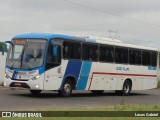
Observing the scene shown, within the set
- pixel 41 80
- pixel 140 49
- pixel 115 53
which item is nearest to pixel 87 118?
pixel 41 80

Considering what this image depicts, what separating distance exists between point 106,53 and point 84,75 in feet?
8.41

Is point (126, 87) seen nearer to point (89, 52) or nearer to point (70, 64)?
point (89, 52)

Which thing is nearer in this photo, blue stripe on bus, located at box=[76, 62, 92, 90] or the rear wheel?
blue stripe on bus, located at box=[76, 62, 92, 90]

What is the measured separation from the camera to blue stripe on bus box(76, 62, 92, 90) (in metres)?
26.7

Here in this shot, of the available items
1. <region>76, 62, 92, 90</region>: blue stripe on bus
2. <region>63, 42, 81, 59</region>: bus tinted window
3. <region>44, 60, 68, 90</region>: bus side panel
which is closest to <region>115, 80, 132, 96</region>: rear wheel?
<region>76, 62, 92, 90</region>: blue stripe on bus

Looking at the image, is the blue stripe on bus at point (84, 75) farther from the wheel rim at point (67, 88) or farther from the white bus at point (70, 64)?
the wheel rim at point (67, 88)

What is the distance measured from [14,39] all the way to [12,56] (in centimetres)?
108

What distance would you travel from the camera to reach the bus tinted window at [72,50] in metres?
25.3

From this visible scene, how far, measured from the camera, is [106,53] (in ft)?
94.8

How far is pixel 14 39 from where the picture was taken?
25.6 m

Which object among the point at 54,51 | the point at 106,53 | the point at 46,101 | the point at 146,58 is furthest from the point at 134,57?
the point at 46,101

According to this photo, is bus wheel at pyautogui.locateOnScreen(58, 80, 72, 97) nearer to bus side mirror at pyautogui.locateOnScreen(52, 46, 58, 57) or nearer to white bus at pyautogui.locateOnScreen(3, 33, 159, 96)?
white bus at pyautogui.locateOnScreen(3, 33, 159, 96)

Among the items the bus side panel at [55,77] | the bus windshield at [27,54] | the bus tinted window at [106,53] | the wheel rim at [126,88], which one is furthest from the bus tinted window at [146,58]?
the bus windshield at [27,54]

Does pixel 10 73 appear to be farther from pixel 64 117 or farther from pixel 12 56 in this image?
pixel 64 117
